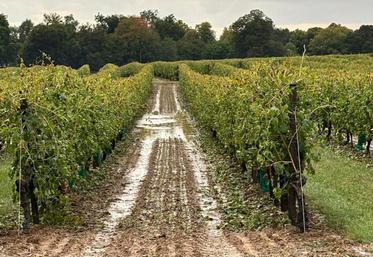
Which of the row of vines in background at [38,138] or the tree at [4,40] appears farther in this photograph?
the tree at [4,40]

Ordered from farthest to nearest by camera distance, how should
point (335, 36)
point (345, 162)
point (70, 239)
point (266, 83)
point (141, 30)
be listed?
point (141, 30) < point (335, 36) < point (345, 162) < point (266, 83) < point (70, 239)

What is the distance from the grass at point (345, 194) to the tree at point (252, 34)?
8771 cm

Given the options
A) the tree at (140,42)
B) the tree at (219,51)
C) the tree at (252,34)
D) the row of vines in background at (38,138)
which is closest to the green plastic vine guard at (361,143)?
the row of vines in background at (38,138)

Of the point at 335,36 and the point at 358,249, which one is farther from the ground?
the point at 335,36

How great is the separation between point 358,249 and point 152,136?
67.5ft

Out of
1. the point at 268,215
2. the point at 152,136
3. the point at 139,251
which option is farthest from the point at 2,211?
the point at 152,136

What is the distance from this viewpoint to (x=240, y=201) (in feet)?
45.7

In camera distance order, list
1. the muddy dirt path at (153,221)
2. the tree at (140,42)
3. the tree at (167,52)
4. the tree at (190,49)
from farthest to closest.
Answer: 1. the tree at (190,49)
2. the tree at (167,52)
3. the tree at (140,42)
4. the muddy dirt path at (153,221)

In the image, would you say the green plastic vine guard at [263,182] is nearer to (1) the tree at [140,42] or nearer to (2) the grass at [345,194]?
(2) the grass at [345,194]

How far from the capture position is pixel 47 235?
10.0 meters

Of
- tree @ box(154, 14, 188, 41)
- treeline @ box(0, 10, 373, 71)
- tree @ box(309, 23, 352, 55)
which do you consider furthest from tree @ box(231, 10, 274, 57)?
tree @ box(154, 14, 188, 41)

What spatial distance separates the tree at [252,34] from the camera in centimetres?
10531

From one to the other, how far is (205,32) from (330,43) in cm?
5161

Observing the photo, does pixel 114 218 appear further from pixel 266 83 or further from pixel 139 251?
pixel 266 83
